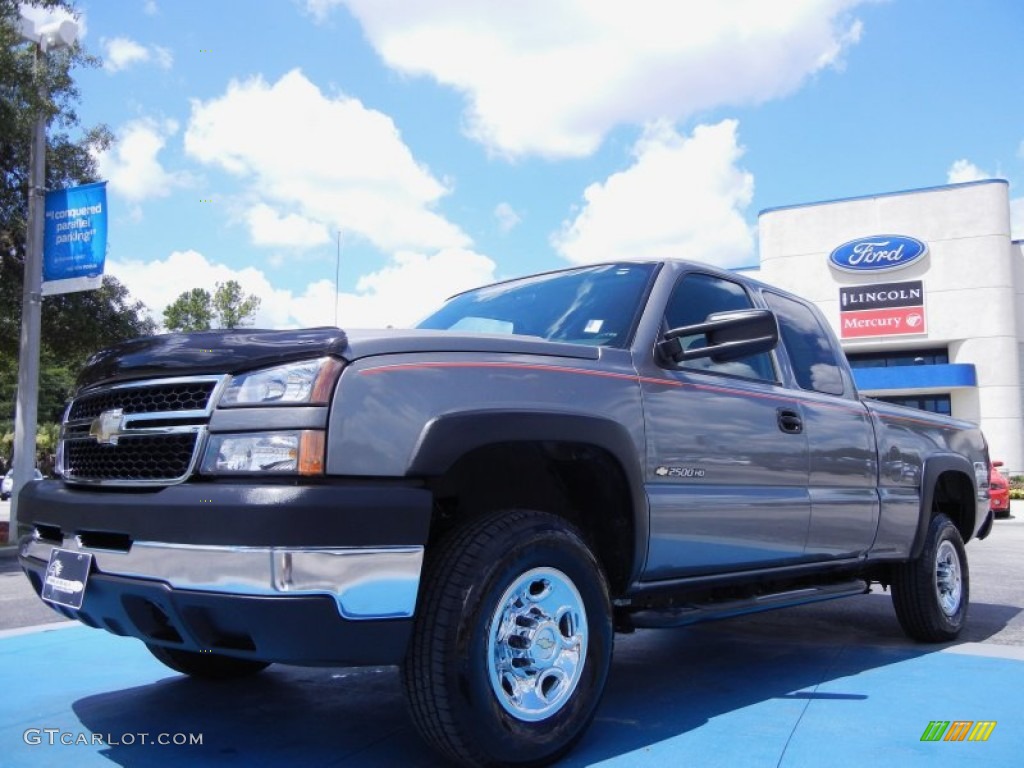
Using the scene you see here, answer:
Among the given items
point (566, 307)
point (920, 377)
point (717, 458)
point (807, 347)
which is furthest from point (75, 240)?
point (920, 377)

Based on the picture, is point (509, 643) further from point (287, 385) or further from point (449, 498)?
point (287, 385)

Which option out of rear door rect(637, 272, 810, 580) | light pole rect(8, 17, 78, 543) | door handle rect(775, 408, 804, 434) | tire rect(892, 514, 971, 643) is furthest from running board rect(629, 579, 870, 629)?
light pole rect(8, 17, 78, 543)

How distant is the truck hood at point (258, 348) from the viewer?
2660 millimetres

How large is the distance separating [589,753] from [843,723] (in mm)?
1106

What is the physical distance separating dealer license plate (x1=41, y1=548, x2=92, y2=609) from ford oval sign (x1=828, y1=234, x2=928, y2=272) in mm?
38986

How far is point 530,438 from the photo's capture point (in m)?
2.91

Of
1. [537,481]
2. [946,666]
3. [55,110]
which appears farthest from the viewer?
[55,110]

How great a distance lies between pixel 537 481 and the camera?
132 inches

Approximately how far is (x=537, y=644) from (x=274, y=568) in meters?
0.94

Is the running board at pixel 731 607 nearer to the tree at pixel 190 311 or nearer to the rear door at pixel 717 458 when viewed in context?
the rear door at pixel 717 458

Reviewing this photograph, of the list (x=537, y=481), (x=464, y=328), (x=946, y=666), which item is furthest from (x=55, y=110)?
(x=946, y=666)

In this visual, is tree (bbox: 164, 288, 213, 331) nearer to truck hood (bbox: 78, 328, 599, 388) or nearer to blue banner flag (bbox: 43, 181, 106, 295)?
blue banner flag (bbox: 43, 181, 106, 295)

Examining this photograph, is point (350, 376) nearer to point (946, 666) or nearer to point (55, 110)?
point (946, 666)

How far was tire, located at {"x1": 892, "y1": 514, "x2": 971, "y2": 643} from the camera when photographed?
5180 millimetres
